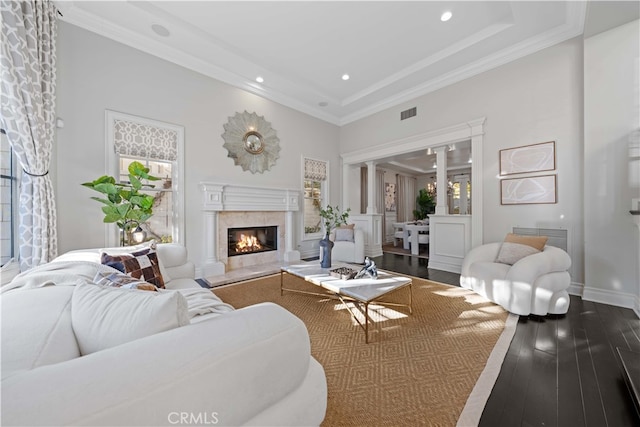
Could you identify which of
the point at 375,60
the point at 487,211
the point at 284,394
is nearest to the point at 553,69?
the point at 487,211

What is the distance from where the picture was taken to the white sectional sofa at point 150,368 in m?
0.51

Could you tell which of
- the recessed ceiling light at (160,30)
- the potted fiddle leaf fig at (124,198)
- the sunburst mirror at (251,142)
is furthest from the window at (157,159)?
the recessed ceiling light at (160,30)

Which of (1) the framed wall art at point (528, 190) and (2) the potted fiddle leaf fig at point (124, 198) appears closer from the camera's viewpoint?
(2) the potted fiddle leaf fig at point (124, 198)

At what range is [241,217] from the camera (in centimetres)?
445

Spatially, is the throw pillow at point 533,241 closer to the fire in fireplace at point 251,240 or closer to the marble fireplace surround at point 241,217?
the marble fireplace surround at point 241,217

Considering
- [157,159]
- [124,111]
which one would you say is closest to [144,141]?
[157,159]

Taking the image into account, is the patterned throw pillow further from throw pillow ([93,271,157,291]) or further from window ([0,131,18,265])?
window ([0,131,18,265])

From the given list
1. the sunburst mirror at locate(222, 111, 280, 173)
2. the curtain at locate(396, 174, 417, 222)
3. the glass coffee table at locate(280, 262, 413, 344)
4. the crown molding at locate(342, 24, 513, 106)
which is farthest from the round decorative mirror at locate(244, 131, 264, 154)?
the curtain at locate(396, 174, 417, 222)

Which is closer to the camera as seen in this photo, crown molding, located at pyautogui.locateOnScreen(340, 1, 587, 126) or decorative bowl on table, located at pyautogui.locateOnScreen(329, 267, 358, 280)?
decorative bowl on table, located at pyautogui.locateOnScreen(329, 267, 358, 280)

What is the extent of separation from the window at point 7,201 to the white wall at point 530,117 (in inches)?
222

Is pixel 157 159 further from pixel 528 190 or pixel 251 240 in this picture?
pixel 528 190

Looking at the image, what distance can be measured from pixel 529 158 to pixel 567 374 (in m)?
→ 2.93

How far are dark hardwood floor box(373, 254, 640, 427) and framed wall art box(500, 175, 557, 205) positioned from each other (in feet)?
4.86

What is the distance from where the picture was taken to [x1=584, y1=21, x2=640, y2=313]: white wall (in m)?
2.59
